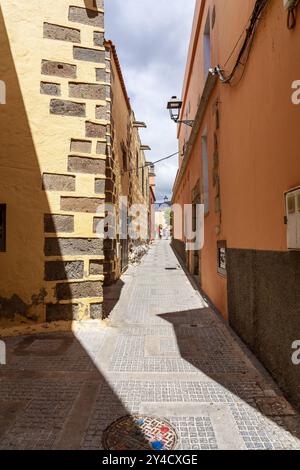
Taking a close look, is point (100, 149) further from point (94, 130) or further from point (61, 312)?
point (61, 312)

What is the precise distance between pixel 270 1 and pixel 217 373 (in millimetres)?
3990

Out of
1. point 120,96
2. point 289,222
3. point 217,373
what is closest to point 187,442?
point 217,373

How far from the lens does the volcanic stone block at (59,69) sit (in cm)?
553

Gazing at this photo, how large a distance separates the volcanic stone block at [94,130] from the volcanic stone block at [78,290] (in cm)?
256

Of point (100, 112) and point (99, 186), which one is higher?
point (100, 112)

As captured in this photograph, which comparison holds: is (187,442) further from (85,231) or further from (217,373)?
(85,231)

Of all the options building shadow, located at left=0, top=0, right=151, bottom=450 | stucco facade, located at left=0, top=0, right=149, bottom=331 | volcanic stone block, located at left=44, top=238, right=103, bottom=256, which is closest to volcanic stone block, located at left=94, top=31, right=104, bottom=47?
stucco facade, located at left=0, top=0, right=149, bottom=331

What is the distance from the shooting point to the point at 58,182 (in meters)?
5.50

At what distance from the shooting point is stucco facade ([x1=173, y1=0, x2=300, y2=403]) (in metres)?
2.98

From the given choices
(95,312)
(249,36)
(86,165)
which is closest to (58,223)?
(86,165)

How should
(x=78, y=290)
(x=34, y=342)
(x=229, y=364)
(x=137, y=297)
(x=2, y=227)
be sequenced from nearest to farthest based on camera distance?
(x=229, y=364) → (x=34, y=342) → (x=2, y=227) → (x=78, y=290) → (x=137, y=297)

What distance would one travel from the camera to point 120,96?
1180 cm

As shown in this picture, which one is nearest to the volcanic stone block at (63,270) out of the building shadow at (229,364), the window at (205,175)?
the building shadow at (229,364)

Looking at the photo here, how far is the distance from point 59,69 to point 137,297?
16.5 feet
